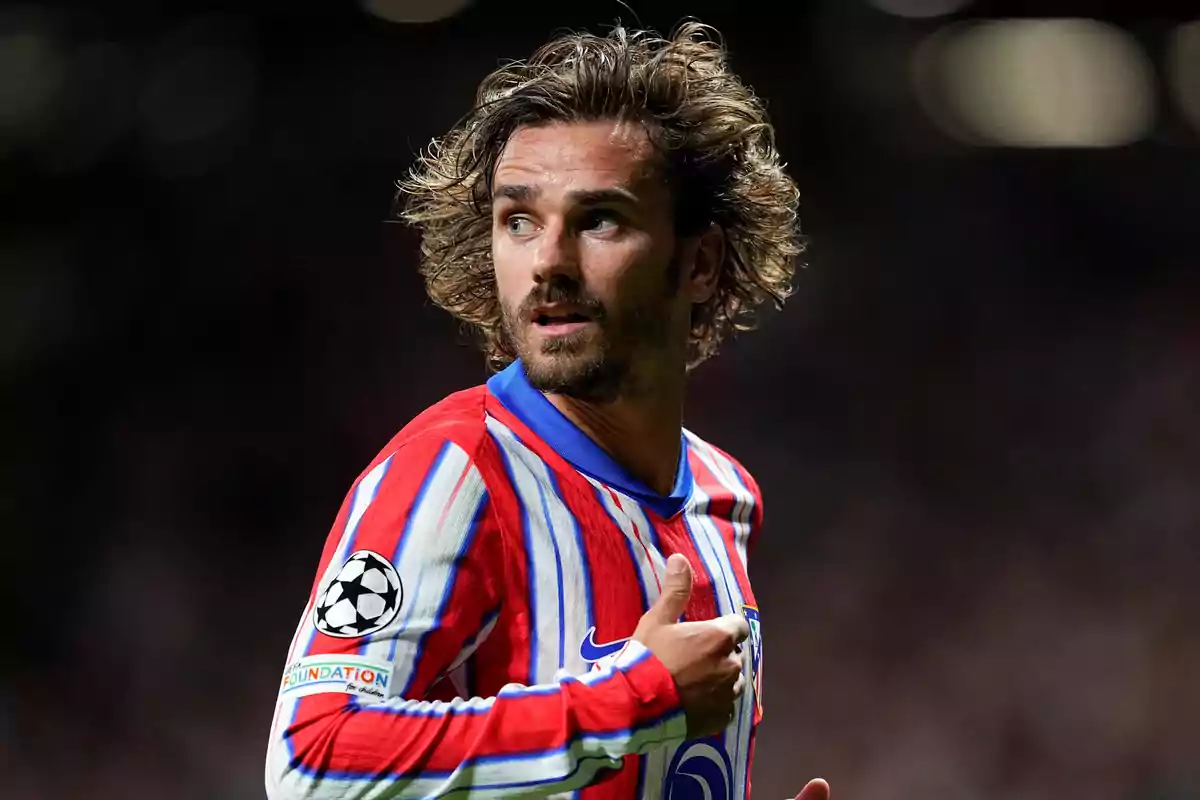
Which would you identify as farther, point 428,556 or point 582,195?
point 582,195

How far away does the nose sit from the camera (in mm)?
1564

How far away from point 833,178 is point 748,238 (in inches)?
83.7

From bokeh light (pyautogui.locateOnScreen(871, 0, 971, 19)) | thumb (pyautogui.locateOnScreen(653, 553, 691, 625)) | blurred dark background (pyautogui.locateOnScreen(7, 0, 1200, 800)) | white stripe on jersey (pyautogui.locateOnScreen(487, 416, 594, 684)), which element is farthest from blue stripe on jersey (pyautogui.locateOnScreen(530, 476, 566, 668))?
bokeh light (pyautogui.locateOnScreen(871, 0, 971, 19))

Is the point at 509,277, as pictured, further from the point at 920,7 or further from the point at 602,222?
the point at 920,7

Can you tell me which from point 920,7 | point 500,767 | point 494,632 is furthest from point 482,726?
point 920,7

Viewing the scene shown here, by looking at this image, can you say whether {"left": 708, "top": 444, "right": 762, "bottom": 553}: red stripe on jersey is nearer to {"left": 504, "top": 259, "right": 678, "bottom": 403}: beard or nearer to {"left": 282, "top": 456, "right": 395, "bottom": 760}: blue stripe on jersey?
{"left": 504, "top": 259, "right": 678, "bottom": 403}: beard

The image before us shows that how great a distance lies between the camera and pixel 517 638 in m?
1.45

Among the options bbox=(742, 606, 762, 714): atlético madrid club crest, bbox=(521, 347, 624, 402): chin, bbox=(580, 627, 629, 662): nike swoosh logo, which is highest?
bbox=(521, 347, 624, 402): chin

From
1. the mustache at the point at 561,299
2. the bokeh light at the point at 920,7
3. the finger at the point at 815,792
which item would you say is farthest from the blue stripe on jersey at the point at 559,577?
the bokeh light at the point at 920,7

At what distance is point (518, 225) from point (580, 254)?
91 mm

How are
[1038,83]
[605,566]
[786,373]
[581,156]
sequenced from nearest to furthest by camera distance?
1. [605,566]
2. [581,156]
3. [1038,83]
4. [786,373]

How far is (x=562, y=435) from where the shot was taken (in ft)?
5.26

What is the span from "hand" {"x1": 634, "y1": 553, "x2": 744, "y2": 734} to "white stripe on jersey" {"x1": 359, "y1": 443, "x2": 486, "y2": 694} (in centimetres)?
20

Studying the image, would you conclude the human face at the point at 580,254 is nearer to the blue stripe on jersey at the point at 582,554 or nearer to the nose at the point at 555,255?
the nose at the point at 555,255
